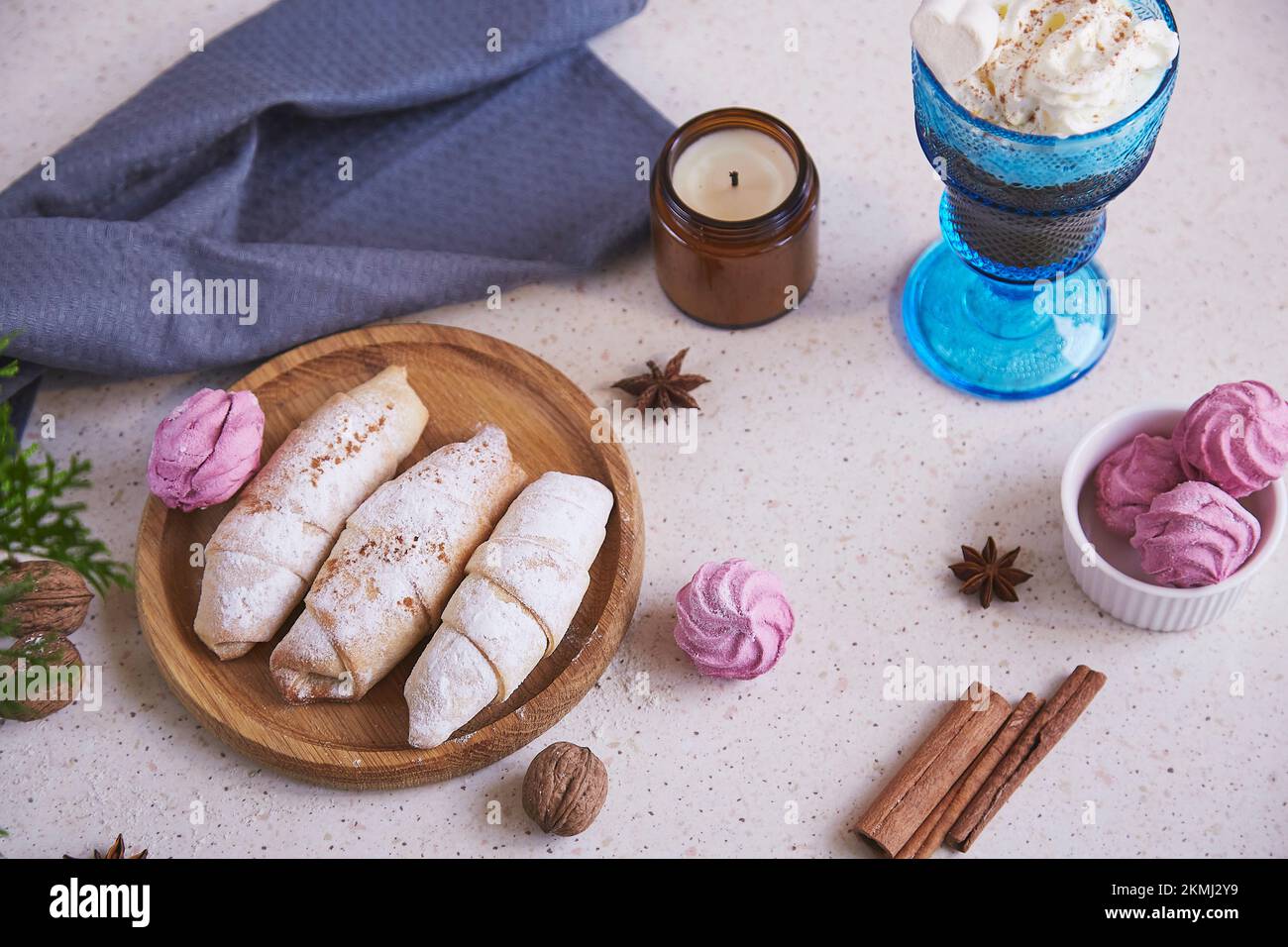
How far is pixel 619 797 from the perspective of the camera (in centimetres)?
145

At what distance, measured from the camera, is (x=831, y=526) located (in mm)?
1582

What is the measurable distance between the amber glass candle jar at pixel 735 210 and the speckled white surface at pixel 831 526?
0.29ft

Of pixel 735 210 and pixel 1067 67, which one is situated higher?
pixel 1067 67

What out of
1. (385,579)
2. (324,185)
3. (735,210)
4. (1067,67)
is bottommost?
(385,579)

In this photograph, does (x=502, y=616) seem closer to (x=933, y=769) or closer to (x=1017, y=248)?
(x=933, y=769)

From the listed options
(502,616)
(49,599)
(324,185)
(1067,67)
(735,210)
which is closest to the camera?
(1067,67)

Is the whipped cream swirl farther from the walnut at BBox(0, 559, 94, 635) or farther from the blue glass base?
the walnut at BBox(0, 559, 94, 635)

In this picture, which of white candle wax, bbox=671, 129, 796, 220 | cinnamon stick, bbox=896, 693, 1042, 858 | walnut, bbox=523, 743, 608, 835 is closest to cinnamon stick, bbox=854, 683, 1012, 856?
cinnamon stick, bbox=896, 693, 1042, 858

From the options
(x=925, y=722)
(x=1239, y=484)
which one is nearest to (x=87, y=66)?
(x=925, y=722)

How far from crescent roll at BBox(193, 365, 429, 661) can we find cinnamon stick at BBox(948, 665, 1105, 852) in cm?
76

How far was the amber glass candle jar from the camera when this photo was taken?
1571 millimetres

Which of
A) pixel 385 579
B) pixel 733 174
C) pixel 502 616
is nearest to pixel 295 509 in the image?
pixel 385 579

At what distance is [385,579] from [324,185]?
2.18ft

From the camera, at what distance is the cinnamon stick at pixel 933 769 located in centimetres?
140
